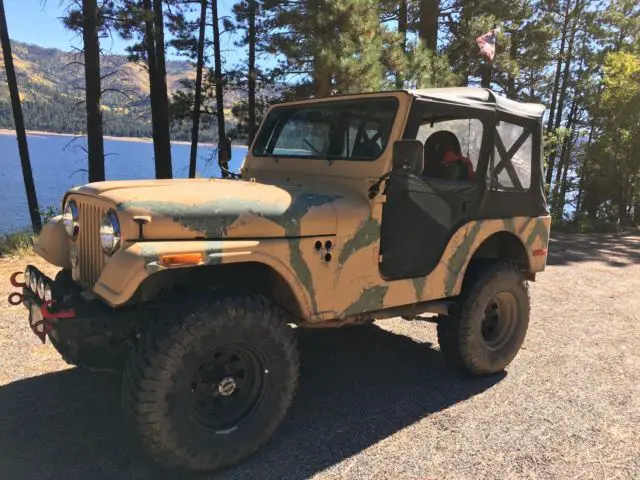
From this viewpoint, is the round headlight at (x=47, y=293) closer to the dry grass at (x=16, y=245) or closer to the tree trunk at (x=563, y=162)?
the dry grass at (x=16, y=245)

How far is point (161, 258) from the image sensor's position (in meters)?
2.36

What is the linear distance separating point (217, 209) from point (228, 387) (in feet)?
3.13

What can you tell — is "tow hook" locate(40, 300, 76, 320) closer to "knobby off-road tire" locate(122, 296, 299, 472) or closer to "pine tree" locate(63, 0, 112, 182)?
"knobby off-road tire" locate(122, 296, 299, 472)

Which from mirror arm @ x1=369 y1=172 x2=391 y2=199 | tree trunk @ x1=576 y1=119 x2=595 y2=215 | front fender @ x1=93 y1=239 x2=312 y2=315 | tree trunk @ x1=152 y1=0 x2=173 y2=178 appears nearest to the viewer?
front fender @ x1=93 y1=239 x2=312 y2=315

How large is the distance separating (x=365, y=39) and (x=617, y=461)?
861 cm

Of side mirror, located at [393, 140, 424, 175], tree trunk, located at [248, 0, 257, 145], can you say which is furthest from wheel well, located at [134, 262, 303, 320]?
tree trunk, located at [248, 0, 257, 145]

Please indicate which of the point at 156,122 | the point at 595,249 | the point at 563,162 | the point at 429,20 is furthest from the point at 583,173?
the point at 156,122

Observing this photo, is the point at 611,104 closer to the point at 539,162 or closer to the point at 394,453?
the point at 539,162

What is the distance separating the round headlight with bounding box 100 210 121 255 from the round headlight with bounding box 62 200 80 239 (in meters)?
0.55

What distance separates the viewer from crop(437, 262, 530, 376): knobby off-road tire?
384cm

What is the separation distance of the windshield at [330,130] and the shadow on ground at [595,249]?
6813 mm

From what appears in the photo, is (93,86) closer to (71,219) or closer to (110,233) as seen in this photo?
(71,219)

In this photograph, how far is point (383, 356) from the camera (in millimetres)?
4441

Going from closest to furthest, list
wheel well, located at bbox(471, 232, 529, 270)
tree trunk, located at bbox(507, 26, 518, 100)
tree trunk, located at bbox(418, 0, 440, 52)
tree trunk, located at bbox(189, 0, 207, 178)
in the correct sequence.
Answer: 1. wheel well, located at bbox(471, 232, 529, 270)
2. tree trunk, located at bbox(418, 0, 440, 52)
3. tree trunk, located at bbox(189, 0, 207, 178)
4. tree trunk, located at bbox(507, 26, 518, 100)
